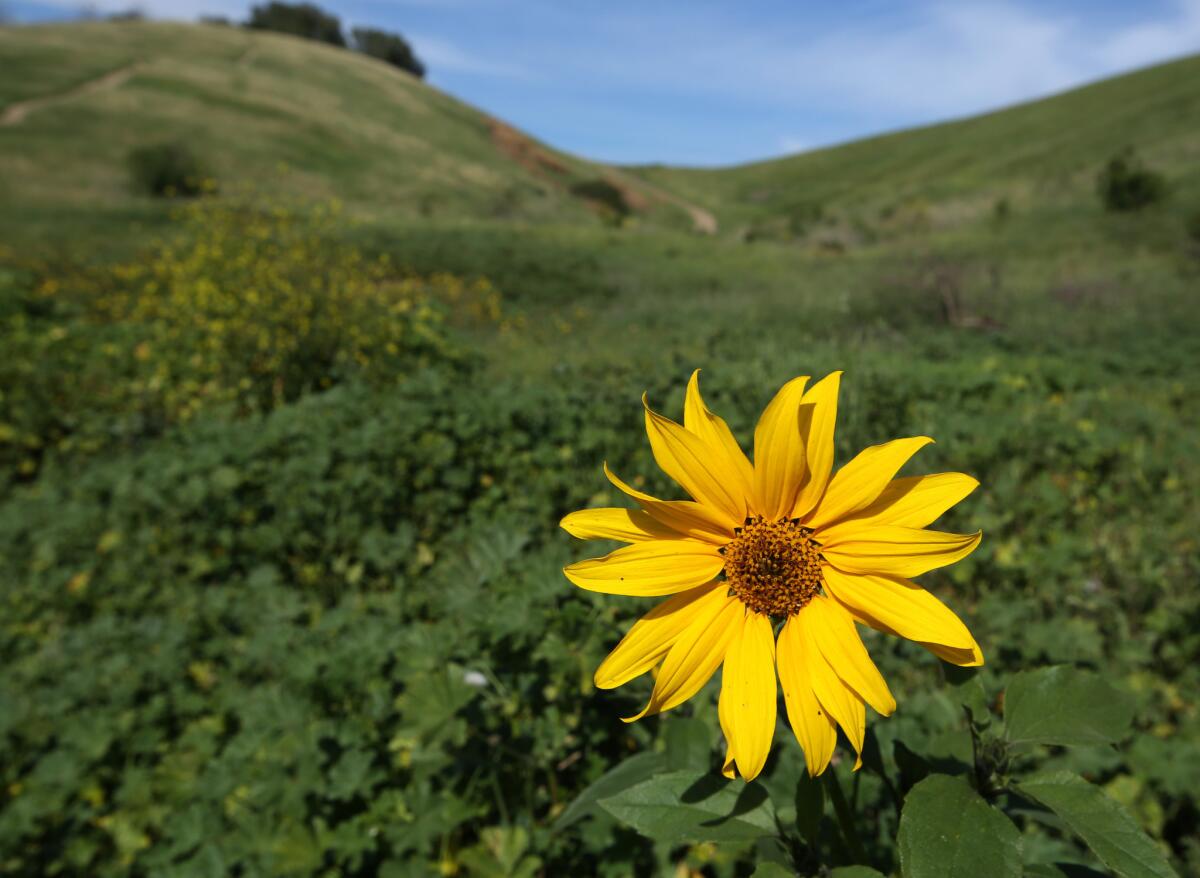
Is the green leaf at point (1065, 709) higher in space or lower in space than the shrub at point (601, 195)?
lower

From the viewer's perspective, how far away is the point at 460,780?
75.2 inches

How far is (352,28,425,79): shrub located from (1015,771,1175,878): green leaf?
91244mm

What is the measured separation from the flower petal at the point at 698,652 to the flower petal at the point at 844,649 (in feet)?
0.36

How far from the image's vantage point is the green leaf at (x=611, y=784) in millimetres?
1171

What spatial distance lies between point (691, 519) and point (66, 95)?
4709 cm

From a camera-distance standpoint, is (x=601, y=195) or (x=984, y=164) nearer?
(x=984, y=164)

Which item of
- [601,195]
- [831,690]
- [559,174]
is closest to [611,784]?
[831,690]

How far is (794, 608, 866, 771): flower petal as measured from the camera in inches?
34.1

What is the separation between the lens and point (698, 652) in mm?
994

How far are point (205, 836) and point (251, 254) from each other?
7228 mm

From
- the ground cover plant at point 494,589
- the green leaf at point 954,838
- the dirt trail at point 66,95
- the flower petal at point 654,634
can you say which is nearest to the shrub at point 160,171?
the dirt trail at point 66,95

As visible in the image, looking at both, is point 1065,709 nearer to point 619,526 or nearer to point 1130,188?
point 619,526

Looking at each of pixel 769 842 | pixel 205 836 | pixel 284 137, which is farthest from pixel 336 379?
pixel 284 137

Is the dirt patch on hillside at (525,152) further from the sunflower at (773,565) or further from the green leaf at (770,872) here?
the green leaf at (770,872)
